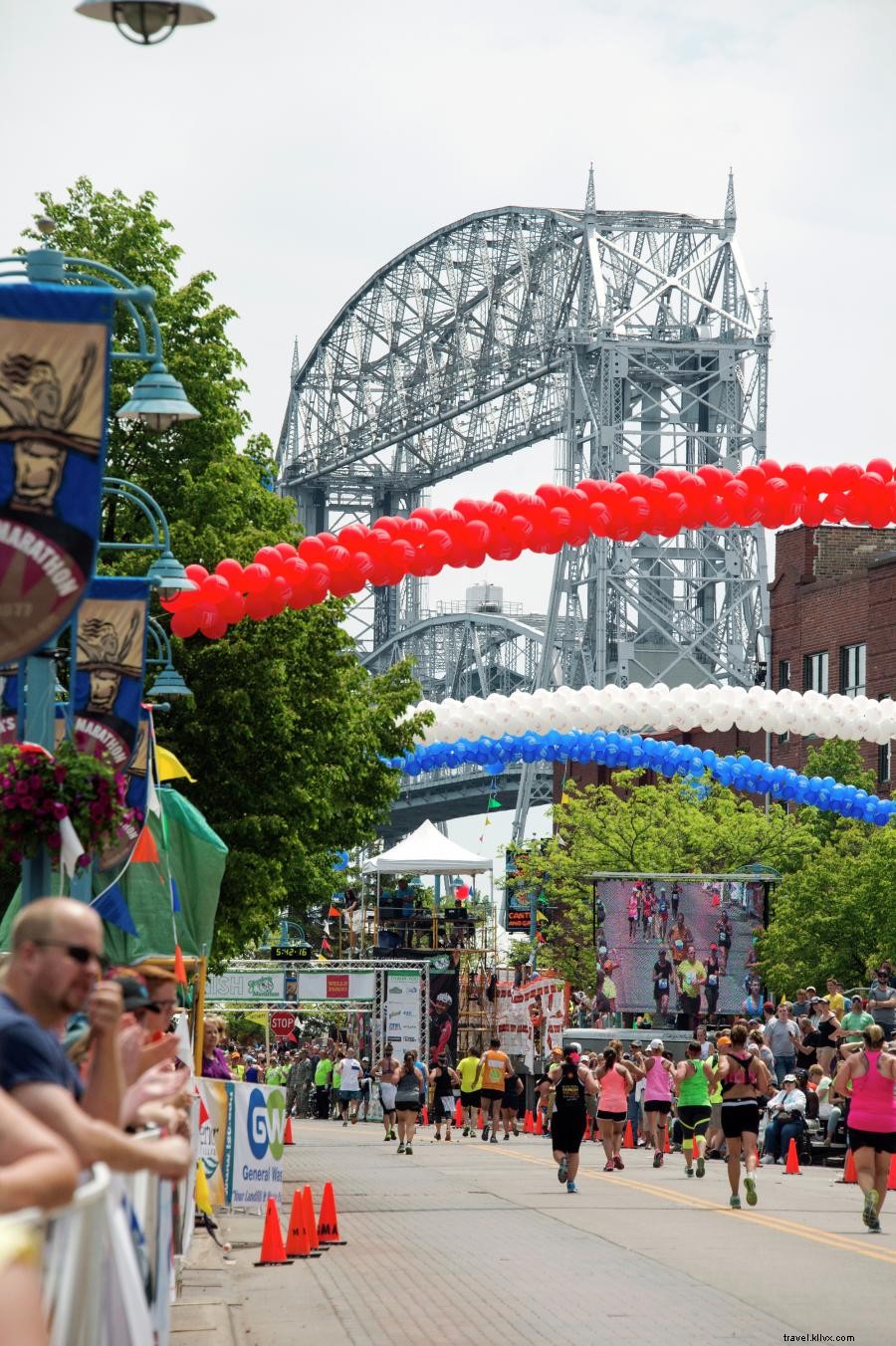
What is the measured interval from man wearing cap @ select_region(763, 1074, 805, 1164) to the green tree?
704cm

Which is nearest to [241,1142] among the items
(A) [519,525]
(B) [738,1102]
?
(B) [738,1102]

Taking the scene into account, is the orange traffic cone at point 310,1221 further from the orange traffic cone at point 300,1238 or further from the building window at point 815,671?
the building window at point 815,671

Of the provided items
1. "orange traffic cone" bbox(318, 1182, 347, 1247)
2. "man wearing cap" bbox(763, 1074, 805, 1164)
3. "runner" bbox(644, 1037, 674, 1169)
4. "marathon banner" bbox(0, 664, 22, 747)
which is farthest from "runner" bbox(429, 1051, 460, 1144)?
"marathon banner" bbox(0, 664, 22, 747)

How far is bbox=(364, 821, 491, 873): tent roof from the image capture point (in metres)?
52.5

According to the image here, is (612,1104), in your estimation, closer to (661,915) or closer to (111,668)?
(111,668)

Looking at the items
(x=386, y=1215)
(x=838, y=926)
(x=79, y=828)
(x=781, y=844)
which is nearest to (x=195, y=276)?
(x=386, y=1215)

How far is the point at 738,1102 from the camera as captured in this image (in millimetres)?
20547

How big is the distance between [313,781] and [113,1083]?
20.5 m

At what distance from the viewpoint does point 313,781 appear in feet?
88.3

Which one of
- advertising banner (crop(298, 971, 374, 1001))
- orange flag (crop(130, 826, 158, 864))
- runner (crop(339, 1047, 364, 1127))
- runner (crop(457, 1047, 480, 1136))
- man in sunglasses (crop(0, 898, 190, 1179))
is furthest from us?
runner (crop(339, 1047, 364, 1127))

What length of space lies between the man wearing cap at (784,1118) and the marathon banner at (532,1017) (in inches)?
431

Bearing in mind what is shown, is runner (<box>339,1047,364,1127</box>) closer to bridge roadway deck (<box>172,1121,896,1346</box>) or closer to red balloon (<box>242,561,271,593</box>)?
bridge roadway deck (<box>172,1121,896,1346</box>)

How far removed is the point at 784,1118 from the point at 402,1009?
53.2 ft

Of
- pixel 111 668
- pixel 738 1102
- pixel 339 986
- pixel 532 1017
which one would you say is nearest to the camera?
pixel 111 668
